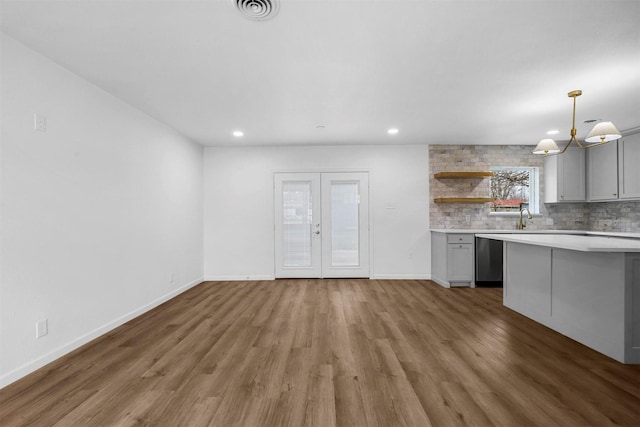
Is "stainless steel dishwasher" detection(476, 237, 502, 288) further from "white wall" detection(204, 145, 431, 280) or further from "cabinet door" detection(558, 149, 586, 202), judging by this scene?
"cabinet door" detection(558, 149, 586, 202)

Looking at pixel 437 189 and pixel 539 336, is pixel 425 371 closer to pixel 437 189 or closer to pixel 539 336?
pixel 539 336

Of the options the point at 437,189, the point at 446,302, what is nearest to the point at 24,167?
the point at 446,302

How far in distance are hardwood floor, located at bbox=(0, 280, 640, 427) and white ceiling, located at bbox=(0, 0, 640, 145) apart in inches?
101

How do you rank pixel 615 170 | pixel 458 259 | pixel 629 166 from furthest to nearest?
pixel 458 259 < pixel 615 170 < pixel 629 166

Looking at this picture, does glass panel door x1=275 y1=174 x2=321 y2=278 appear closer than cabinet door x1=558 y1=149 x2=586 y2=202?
No

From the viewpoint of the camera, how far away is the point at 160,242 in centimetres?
404

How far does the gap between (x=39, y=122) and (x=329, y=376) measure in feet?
10.2

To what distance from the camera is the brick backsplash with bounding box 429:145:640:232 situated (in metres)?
5.47

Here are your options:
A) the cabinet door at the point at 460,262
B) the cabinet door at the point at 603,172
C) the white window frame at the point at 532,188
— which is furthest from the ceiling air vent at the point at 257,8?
the cabinet door at the point at 603,172

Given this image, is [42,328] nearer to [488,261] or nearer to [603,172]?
[488,261]

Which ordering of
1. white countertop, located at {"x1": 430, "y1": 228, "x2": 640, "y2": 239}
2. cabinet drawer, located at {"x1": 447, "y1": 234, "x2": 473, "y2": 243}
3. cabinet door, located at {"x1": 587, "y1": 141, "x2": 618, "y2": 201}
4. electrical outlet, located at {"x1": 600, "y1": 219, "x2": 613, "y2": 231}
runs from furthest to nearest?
electrical outlet, located at {"x1": 600, "y1": 219, "x2": 613, "y2": 231} → cabinet drawer, located at {"x1": 447, "y1": 234, "x2": 473, "y2": 243} → cabinet door, located at {"x1": 587, "y1": 141, "x2": 618, "y2": 201} → white countertop, located at {"x1": 430, "y1": 228, "x2": 640, "y2": 239}

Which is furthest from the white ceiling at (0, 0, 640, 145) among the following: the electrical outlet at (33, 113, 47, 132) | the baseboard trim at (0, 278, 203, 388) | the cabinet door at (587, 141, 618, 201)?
the baseboard trim at (0, 278, 203, 388)

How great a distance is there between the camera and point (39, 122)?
2342 millimetres

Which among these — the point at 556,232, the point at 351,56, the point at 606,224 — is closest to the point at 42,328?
the point at 351,56
